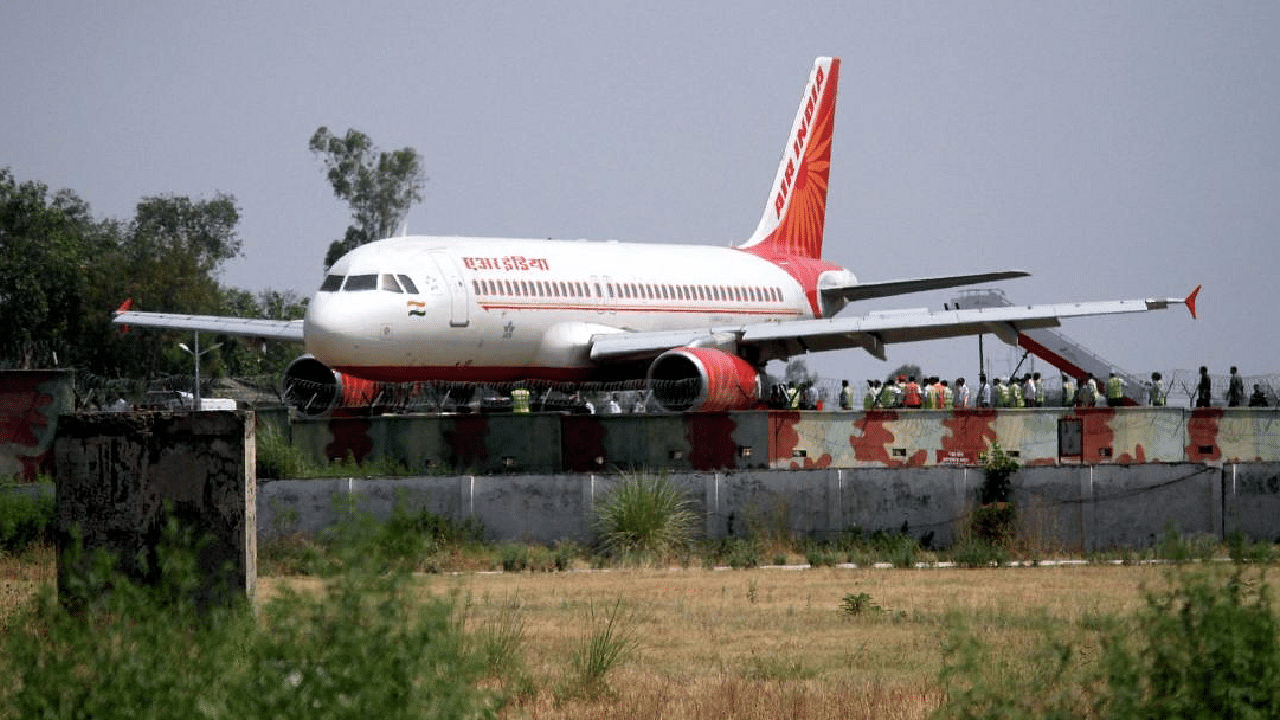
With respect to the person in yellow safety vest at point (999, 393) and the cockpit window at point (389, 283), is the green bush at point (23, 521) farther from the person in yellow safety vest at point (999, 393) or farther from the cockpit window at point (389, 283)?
the person in yellow safety vest at point (999, 393)

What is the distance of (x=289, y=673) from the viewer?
28.0 feet

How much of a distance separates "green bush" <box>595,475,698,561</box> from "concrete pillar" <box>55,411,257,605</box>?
10.9m

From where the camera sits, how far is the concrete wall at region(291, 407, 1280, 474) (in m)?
29.1

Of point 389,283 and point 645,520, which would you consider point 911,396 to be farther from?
point 645,520

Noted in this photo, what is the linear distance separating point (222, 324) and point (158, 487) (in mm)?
29110

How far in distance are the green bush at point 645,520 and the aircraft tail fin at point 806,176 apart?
25148 millimetres

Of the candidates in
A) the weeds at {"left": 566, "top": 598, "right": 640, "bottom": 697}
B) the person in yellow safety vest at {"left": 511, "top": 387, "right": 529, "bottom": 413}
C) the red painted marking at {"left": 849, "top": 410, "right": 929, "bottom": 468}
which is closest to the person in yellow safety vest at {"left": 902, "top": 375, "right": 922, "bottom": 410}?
the person in yellow safety vest at {"left": 511, "top": 387, "right": 529, "bottom": 413}

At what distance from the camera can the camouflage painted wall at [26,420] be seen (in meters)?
31.0

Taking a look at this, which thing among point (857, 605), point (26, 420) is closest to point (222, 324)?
point (26, 420)

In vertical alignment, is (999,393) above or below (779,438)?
above

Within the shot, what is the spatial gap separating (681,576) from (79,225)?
79014mm

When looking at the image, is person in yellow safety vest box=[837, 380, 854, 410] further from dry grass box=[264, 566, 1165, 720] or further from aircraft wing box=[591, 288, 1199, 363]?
dry grass box=[264, 566, 1165, 720]

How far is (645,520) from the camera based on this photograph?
24281mm

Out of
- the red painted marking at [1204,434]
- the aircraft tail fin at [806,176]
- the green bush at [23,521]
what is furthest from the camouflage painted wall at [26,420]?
the aircraft tail fin at [806,176]
